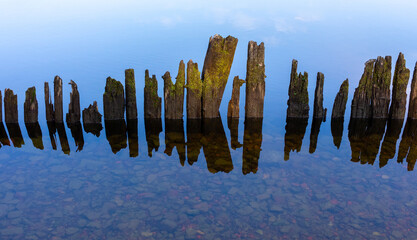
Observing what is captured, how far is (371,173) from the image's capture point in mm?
9344

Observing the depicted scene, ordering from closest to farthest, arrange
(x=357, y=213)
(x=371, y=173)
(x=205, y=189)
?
(x=357, y=213) < (x=205, y=189) < (x=371, y=173)

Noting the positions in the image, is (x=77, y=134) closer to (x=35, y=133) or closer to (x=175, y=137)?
(x=35, y=133)

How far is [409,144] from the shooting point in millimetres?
11039

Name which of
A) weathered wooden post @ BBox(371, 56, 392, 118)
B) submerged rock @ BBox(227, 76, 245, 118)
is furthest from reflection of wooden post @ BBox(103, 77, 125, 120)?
weathered wooden post @ BBox(371, 56, 392, 118)

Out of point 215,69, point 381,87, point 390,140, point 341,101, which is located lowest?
point 390,140

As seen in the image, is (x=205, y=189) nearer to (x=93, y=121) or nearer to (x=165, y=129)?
(x=165, y=129)

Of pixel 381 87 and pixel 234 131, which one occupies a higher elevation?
pixel 381 87

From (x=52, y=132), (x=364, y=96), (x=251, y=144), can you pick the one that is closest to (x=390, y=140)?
(x=364, y=96)

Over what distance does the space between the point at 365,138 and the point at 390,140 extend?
0.63 metres

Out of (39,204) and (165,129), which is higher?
(165,129)

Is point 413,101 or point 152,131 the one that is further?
point 413,101

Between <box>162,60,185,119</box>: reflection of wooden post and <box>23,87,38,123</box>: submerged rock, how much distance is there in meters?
3.57

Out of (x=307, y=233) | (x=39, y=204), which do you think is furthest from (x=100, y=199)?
(x=307, y=233)

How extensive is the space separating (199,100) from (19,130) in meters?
5.03
